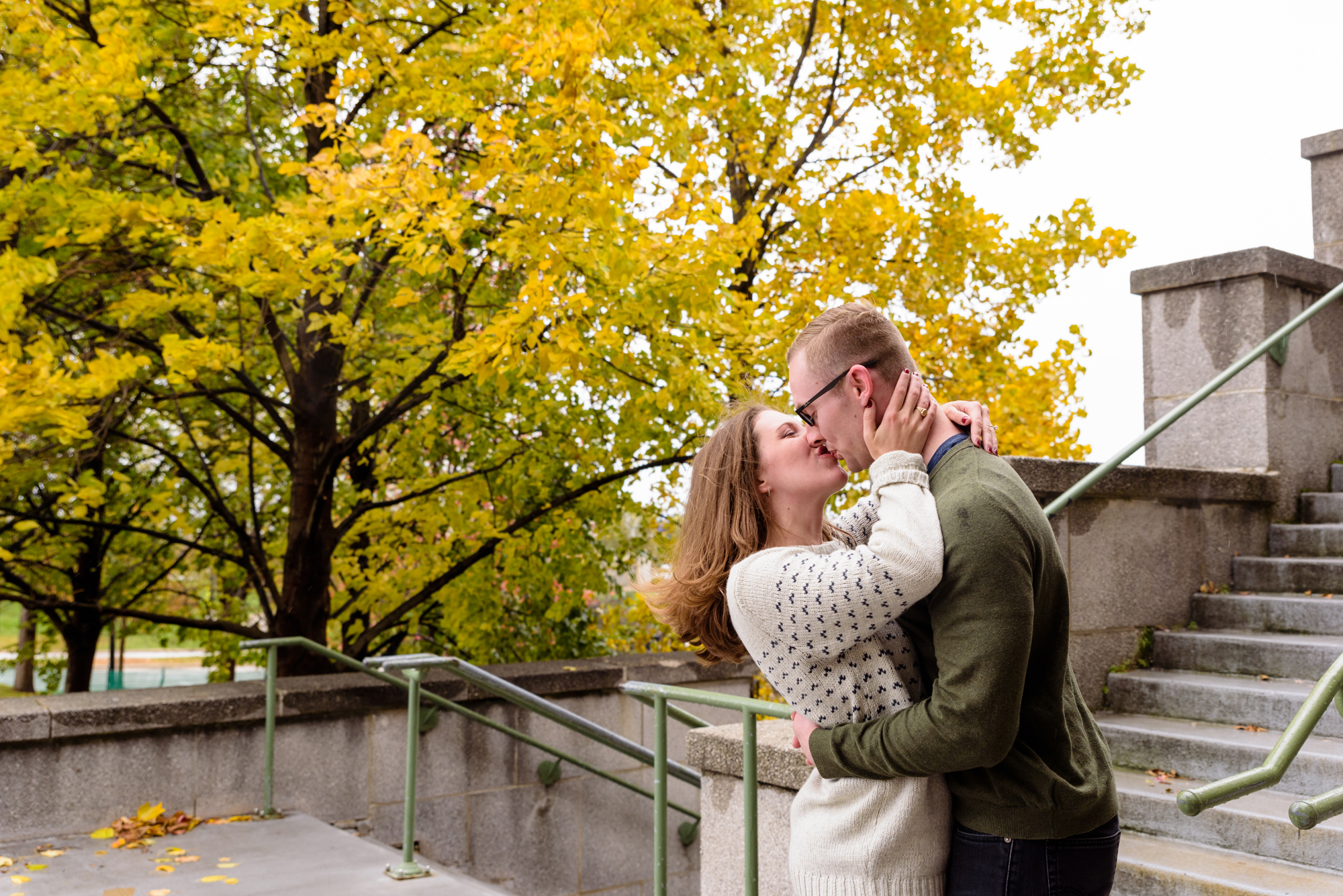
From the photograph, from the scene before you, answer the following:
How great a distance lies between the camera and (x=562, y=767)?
280 inches

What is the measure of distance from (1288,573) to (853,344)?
475cm

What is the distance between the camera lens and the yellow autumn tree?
5527 mm

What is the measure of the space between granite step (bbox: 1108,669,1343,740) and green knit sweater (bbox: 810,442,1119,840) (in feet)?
10.8

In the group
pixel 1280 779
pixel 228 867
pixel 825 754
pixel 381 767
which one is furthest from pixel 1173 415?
pixel 228 867

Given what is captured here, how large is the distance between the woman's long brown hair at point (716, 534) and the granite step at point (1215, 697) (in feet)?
11.2

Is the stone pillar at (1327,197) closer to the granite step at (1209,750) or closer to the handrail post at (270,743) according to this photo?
the granite step at (1209,750)

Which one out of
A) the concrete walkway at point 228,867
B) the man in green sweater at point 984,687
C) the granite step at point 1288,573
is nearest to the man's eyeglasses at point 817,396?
the man in green sweater at point 984,687

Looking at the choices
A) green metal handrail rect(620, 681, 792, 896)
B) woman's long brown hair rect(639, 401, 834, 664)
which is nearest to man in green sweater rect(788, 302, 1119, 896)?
woman's long brown hair rect(639, 401, 834, 664)

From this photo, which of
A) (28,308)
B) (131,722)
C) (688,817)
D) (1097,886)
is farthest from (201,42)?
(1097,886)

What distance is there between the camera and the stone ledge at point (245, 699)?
17.9ft

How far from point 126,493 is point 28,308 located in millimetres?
3330

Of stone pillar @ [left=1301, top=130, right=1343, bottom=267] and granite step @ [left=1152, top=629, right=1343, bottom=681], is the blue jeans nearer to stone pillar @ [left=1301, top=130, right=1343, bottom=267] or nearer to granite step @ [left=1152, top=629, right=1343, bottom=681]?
granite step @ [left=1152, top=629, right=1343, bottom=681]

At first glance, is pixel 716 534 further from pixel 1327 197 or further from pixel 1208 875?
pixel 1327 197

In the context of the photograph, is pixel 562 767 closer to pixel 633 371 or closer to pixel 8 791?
pixel 633 371
